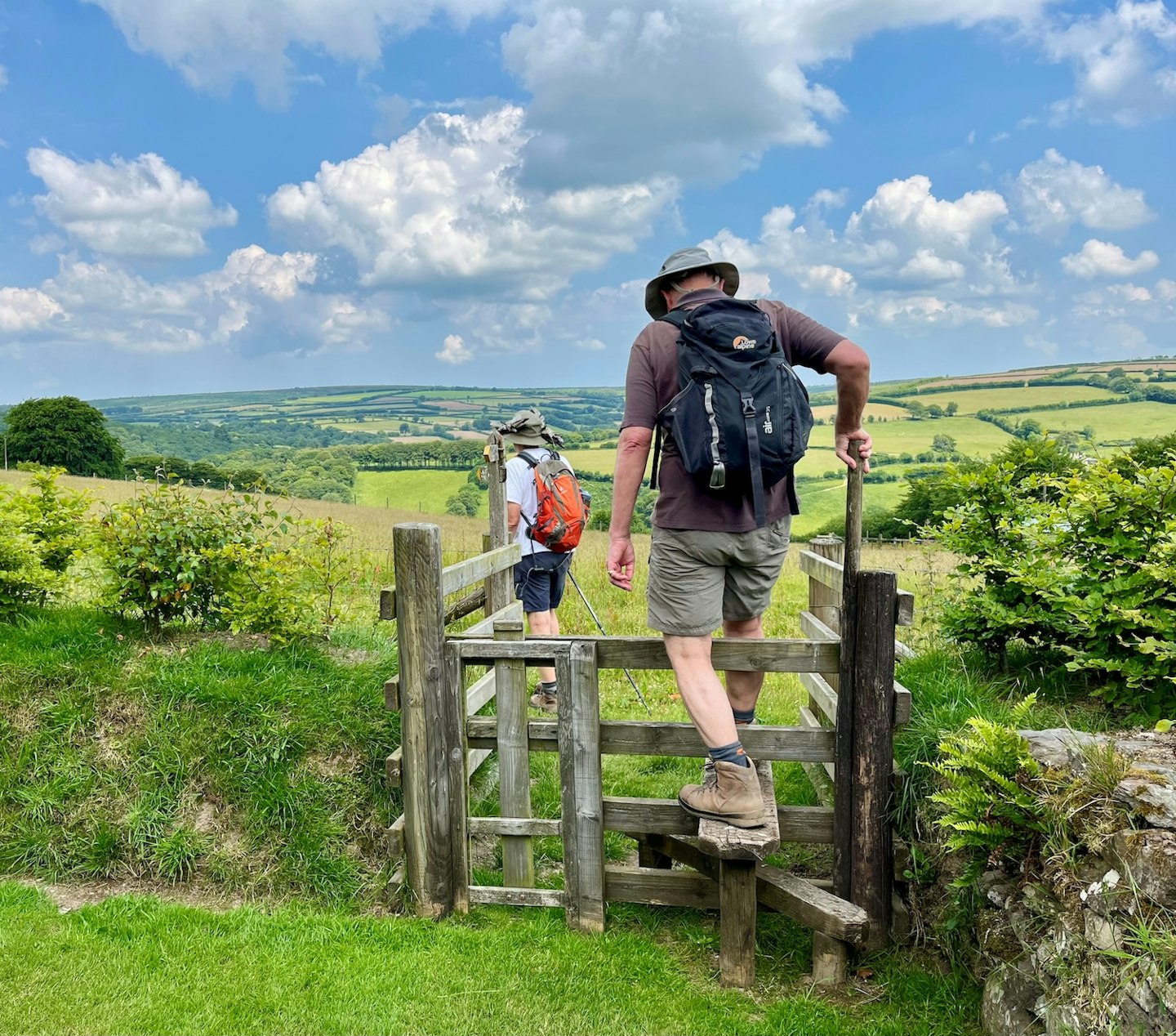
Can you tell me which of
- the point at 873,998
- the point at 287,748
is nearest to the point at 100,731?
the point at 287,748

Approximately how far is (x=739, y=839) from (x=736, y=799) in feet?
0.64

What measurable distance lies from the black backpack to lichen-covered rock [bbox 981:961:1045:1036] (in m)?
2.05

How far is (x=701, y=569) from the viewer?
3.84 meters

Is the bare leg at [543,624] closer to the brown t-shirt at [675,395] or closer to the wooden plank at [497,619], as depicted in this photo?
the wooden plank at [497,619]

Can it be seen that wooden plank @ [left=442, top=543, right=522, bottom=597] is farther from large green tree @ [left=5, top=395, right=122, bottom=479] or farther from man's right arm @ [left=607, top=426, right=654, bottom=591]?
large green tree @ [left=5, top=395, right=122, bottom=479]

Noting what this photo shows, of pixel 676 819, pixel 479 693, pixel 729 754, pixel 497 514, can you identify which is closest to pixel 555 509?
pixel 497 514

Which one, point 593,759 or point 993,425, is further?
point 993,425

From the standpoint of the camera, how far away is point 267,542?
6.36 meters

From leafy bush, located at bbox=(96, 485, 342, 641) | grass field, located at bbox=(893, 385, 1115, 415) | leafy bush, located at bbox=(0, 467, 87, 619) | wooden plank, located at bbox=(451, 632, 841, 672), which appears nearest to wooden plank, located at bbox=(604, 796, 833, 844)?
wooden plank, located at bbox=(451, 632, 841, 672)

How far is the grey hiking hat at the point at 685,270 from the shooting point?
12.8 ft

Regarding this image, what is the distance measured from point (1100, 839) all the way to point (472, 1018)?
108 inches

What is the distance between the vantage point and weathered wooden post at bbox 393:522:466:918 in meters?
4.37

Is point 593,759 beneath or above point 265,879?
above

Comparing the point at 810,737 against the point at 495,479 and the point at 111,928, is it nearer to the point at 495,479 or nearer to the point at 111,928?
the point at 495,479
